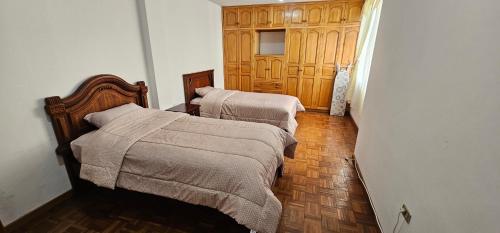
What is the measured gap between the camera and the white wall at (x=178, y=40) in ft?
9.16

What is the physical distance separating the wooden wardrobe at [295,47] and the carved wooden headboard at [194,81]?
95 centimetres

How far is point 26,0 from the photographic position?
1582 millimetres

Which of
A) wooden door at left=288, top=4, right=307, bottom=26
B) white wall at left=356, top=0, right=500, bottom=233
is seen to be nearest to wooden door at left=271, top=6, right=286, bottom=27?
wooden door at left=288, top=4, right=307, bottom=26

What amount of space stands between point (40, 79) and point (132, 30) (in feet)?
3.71

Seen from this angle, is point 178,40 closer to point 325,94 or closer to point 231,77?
point 231,77

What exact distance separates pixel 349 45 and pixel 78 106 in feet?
14.3

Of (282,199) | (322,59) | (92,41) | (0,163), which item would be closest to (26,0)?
(92,41)

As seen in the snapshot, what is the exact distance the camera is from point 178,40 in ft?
10.5

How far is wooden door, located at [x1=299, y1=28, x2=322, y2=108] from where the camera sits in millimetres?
4293

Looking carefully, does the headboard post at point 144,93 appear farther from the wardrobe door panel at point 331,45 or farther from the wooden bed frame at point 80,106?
the wardrobe door panel at point 331,45

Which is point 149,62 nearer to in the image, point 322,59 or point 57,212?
point 57,212

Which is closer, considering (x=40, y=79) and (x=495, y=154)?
(x=495, y=154)

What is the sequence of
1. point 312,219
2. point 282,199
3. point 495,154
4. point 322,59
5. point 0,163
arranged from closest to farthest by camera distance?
point 495,154, point 0,163, point 312,219, point 282,199, point 322,59

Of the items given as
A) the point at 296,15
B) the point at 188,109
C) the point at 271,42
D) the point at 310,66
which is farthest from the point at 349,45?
the point at 188,109
